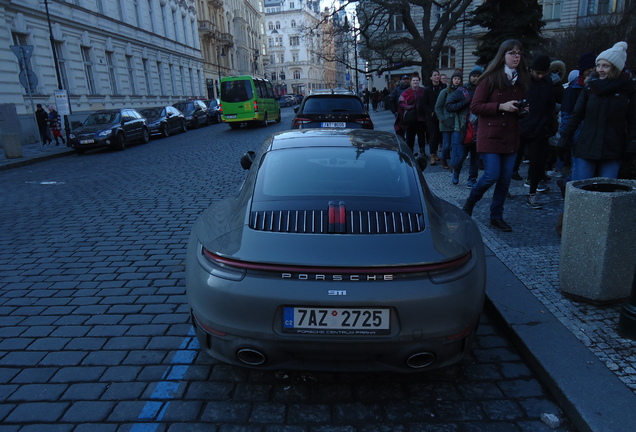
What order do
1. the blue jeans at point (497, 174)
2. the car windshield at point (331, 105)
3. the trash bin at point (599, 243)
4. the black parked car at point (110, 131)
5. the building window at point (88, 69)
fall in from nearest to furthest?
the trash bin at point (599, 243) → the blue jeans at point (497, 174) → the car windshield at point (331, 105) → the black parked car at point (110, 131) → the building window at point (88, 69)

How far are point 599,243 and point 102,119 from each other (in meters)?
19.1

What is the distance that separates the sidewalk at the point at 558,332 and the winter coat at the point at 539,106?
4.27 ft

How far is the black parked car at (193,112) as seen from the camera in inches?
1093

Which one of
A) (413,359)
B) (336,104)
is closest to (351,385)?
(413,359)

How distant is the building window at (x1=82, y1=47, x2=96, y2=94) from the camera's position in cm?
2714

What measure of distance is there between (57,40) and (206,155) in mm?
15926

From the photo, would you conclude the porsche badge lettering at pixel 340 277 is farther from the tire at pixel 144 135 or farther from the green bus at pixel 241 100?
the green bus at pixel 241 100

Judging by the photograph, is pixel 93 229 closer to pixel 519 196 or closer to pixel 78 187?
pixel 78 187

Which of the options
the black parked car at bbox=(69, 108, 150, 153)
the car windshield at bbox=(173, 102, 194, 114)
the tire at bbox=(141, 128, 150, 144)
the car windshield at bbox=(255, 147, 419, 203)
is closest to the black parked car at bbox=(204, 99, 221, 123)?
the car windshield at bbox=(173, 102, 194, 114)

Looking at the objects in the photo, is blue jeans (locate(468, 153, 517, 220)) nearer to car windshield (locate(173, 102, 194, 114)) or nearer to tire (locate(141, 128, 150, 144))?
tire (locate(141, 128, 150, 144))

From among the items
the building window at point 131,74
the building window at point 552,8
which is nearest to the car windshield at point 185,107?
the building window at point 131,74

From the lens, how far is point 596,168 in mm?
4855

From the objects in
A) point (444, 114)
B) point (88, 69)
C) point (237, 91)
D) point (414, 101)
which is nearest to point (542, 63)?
point (444, 114)

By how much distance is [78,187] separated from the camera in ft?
→ 33.2
